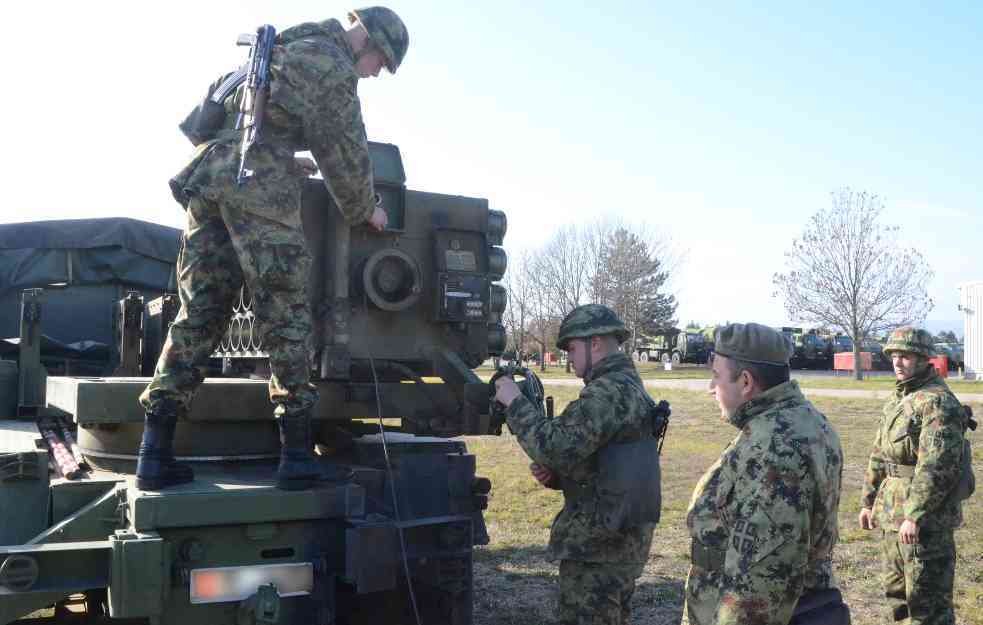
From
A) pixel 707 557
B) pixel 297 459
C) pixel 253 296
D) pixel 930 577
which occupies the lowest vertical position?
pixel 930 577

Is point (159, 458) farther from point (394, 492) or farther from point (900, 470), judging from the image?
point (900, 470)

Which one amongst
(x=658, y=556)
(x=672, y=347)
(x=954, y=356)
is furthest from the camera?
(x=672, y=347)

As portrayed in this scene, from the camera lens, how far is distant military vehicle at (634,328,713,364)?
51.1 meters

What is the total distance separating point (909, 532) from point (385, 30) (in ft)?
13.2

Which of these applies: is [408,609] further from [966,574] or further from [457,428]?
[966,574]

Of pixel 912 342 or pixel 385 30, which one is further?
pixel 912 342

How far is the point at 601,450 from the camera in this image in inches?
155

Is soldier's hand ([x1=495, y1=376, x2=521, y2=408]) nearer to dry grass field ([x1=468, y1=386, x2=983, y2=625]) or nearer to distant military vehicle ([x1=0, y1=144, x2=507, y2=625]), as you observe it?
distant military vehicle ([x1=0, y1=144, x2=507, y2=625])

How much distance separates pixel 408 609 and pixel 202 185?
2.05 meters

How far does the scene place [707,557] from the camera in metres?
2.99

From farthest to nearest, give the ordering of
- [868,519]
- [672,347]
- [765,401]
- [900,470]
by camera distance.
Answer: [672,347]
[868,519]
[900,470]
[765,401]

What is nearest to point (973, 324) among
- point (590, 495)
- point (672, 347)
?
point (672, 347)

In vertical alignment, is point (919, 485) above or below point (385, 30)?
below

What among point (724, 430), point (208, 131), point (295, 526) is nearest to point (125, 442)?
point (295, 526)
